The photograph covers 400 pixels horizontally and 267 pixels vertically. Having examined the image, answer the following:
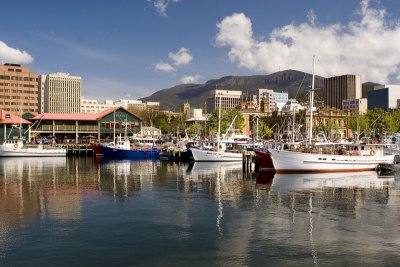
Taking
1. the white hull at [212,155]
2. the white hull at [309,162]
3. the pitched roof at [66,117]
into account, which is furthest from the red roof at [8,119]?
the white hull at [309,162]

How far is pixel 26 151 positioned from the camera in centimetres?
10988

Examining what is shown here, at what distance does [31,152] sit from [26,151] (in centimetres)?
134

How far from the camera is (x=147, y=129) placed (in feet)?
581

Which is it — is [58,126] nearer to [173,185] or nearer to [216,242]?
[173,185]

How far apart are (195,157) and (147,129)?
84389 mm

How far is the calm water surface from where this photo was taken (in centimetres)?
2520

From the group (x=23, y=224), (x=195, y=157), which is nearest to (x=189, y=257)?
(x=23, y=224)

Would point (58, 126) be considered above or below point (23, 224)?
above

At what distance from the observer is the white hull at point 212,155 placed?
94.1 m

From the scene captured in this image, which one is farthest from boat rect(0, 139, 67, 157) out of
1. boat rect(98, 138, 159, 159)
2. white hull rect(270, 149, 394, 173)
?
white hull rect(270, 149, 394, 173)

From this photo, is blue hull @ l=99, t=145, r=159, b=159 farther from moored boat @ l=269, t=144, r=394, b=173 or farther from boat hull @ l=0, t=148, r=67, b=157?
moored boat @ l=269, t=144, r=394, b=173

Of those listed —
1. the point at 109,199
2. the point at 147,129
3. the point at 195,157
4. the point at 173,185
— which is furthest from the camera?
the point at 147,129

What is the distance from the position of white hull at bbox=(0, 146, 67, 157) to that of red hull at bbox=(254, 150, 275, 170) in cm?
5971

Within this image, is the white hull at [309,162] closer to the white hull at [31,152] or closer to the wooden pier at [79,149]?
the white hull at [31,152]
